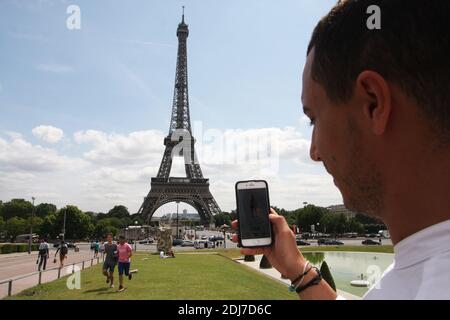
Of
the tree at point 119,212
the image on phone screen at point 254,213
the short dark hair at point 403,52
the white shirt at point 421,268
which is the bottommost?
the white shirt at point 421,268

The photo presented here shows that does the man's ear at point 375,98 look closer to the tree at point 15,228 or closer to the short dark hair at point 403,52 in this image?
the short dark hair at point 403,52

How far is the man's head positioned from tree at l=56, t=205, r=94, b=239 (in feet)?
273

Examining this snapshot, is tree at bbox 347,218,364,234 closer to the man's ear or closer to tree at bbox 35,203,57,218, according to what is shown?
tree at bbox 35,203,57,218

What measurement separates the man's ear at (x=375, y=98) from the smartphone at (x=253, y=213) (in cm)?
116

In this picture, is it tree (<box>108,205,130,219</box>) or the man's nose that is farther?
tree (<box>108,205,130,219</box>)

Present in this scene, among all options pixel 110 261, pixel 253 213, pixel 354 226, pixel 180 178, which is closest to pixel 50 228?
pixel 180 178

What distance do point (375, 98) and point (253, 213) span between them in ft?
4.41

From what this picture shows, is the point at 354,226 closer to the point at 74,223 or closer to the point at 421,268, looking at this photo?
the point at 74,223

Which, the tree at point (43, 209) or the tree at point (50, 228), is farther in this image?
the tree at point (43, 209)

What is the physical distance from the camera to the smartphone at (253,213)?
2125 mm

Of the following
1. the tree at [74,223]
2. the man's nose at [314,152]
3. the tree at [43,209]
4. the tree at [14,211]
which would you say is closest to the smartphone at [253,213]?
the man's nose at [314,152]

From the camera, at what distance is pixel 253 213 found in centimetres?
232

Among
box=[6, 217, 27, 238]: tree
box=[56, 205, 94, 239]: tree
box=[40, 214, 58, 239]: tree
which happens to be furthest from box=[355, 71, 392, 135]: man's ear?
box=[6, 217, 27, 238]: tree

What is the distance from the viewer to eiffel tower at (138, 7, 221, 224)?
7756 cm
